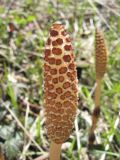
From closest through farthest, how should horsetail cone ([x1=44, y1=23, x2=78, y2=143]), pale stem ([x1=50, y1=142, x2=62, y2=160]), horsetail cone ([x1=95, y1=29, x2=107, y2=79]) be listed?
horsetail cone ([x1=44, y1=23, x2=78, y2=143]) → pale stem ([x1=50, y1=142, x2=62, y2=160]) → horsetail cone ([x1=95, y1=29, x2=107, y2=79])

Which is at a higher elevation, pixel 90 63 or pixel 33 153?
pixel 90 63

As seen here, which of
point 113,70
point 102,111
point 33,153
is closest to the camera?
point 33,153

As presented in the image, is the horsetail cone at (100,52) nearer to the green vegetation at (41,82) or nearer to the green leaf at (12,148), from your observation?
the green vegetation at (41,82)

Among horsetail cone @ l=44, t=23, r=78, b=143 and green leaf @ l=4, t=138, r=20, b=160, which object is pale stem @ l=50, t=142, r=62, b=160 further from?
green leaf @ l=4, t=138, r=20, b=160

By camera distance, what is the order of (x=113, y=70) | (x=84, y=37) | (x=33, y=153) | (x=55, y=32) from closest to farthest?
(x=55, y=32) → (x=33, y=153) → (x=113, y=70) → (x=84, y=37)

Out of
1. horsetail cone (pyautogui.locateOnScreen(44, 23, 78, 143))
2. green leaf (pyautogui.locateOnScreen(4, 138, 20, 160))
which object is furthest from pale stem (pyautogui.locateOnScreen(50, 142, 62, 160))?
green leaf (pyautogui.locateOnScreen(4, 138, 20, 160))

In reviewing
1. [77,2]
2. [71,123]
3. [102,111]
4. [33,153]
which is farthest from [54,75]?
[77,2]

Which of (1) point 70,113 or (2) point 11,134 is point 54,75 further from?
(2) point 11,134

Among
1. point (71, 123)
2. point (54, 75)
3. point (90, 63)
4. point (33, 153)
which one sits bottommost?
point (33, 153)
